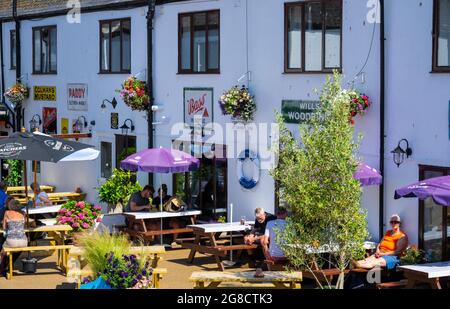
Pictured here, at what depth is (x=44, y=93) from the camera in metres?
27.7

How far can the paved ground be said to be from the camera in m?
16.1

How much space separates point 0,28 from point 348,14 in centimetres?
1548

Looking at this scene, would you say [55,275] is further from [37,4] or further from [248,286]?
[37,4]

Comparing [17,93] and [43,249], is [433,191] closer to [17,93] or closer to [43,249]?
[43,249]

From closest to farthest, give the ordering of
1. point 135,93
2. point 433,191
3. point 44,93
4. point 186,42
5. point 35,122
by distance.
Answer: point 433,191, point 186,42, point 135,93, point 44,93, point 35,122

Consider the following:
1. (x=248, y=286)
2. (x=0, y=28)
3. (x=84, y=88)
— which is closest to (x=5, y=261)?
(x=248, y=286)

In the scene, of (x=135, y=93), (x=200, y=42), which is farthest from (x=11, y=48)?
(x=200, y=42)

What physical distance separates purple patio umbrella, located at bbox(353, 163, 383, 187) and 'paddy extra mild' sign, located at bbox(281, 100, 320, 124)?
2.05 meters

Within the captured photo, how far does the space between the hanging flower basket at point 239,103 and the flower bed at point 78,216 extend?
339cm

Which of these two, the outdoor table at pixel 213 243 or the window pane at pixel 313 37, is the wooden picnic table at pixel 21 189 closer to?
the outdoor table at pixel 213 243

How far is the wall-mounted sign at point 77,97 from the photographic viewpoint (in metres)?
25.7

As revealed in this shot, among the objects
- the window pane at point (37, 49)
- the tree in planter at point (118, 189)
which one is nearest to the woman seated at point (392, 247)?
the tree in planter at point (118, 189)

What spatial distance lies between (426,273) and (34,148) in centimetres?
759
